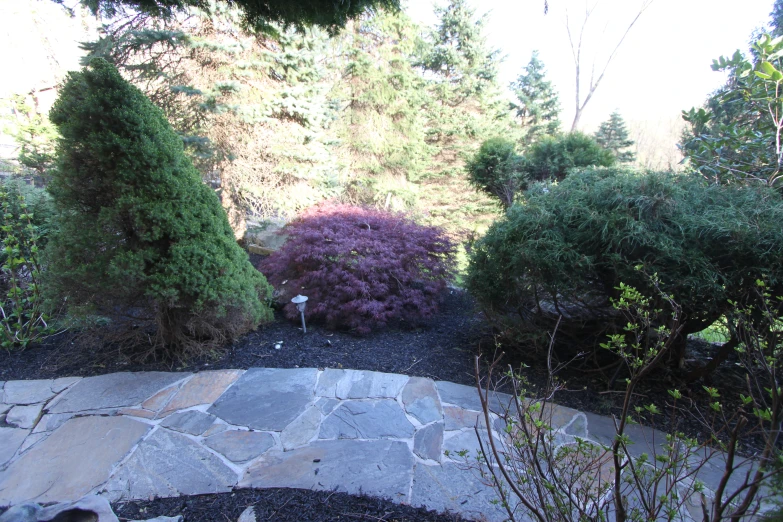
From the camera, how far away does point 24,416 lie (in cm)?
229

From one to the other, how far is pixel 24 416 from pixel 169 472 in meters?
1.30

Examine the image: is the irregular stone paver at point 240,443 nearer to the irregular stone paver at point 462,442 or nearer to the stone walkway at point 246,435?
the stone walkway at point 246,435

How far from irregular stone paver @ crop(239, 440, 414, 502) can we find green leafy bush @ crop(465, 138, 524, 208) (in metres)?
5.82

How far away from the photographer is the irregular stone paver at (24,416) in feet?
7.28

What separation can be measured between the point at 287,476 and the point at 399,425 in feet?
2.24

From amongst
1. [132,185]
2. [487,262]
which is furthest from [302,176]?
[487,262]

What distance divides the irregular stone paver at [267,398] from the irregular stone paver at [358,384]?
3.9 inches

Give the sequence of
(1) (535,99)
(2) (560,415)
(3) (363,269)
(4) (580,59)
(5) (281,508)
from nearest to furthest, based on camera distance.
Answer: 1. (5) (281,508)
2. (2) (560,415)
3. (3) (363,269)
4. (4) (580,59)
5. (1) (535,99)

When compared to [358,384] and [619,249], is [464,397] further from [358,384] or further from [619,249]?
[619,249]

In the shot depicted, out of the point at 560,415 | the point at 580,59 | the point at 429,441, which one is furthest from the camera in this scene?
→ the point at 580,59

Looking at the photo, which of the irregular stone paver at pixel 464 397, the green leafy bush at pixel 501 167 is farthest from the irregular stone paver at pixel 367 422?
the green leafy bush at pixel 501 167

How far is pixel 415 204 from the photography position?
10555 mm

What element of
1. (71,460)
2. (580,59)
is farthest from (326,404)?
(580,59)

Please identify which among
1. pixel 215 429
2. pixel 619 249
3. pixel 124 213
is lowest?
pixel 215 429
